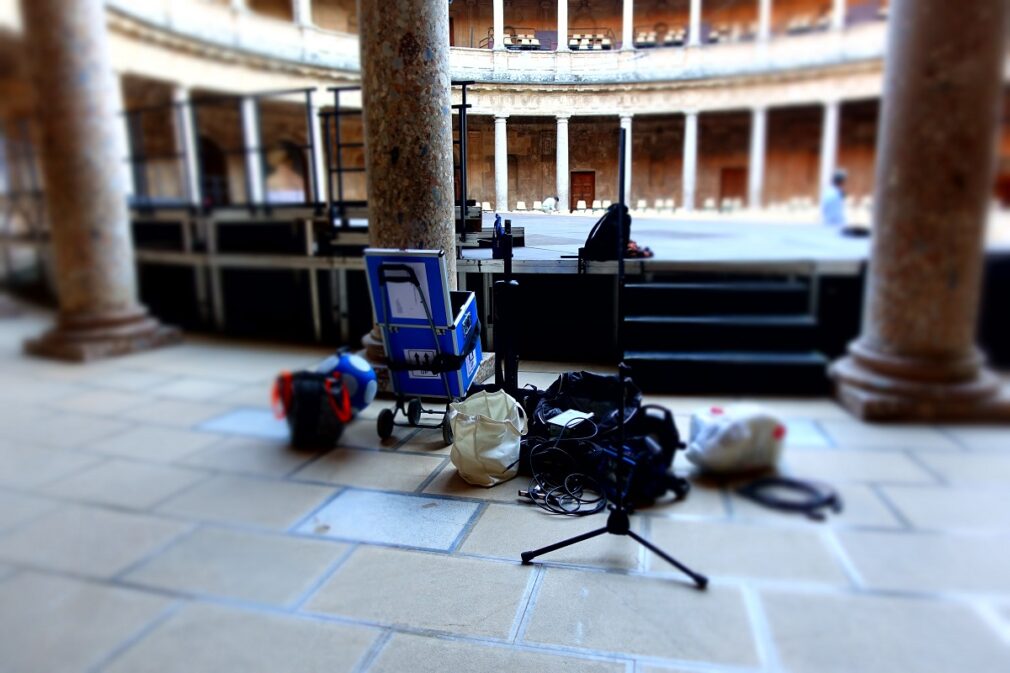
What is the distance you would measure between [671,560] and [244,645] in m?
1.10

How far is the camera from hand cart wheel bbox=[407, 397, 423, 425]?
7.82ft

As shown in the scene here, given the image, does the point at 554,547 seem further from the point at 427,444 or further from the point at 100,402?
the point at 100,402

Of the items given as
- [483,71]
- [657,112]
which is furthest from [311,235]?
[657,112]

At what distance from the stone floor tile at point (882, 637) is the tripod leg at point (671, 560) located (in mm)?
173

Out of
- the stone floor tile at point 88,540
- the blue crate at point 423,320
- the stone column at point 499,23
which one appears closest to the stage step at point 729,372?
the blue crate at point 423,320

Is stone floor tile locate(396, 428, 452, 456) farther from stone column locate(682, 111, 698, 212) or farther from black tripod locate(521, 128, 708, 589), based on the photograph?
stone column locate(682, 111, 698, 212)

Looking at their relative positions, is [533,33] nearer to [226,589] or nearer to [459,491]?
[459,491]

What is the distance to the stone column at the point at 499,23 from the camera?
62.9 inches

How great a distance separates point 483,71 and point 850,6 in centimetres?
91

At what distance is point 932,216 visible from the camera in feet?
4.19

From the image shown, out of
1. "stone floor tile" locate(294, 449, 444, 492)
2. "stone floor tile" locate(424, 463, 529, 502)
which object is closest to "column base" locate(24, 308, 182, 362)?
"stone floor tile" locate(294, 449, 444, 492)

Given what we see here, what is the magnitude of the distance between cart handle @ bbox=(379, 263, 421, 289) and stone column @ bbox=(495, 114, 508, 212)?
47 centimetres

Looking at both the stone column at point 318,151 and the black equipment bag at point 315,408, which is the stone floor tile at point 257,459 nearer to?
the black equipment bag at point 315,408

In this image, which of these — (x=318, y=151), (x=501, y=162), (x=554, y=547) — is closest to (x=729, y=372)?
(x=554, y=547)
